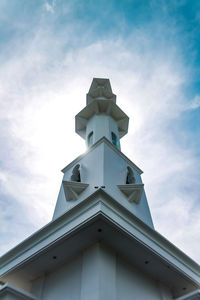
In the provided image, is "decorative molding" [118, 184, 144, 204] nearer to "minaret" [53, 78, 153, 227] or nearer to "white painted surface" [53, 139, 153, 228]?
"minaret" [53, 78, 153, 227]

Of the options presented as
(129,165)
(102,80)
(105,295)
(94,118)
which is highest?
(102,80)

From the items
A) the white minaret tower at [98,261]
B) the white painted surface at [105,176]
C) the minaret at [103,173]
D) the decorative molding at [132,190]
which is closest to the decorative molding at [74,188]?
the minaret at [103,173]

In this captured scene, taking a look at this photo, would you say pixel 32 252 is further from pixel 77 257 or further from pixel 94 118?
pixel 94 118

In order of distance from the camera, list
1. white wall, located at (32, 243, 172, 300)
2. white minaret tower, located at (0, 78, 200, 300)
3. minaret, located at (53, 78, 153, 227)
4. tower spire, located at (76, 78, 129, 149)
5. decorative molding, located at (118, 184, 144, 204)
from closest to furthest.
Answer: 1. white wall, located at (32, 243, 172, 300)
2. white minaret tower, located at (0, 78, 200, 300)
3. minaret, located at (53, 78, 153, 227)
4. decorative molding, located at (118, 184, 144, 204)
5. tower spire, located at (76, 78, 129, 149)

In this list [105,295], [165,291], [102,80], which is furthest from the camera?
[102,80]

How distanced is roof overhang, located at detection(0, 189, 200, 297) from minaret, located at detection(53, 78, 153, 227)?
1.28 meters

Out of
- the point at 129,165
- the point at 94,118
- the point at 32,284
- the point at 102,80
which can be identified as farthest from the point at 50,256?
the point at 102,80

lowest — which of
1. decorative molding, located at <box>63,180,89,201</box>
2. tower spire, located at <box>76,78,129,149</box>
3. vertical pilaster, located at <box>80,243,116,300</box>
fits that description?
vertical pilaster, located at <box>80,243,116,300</box>

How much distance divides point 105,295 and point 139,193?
17.4ft

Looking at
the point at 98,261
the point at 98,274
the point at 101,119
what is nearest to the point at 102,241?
the point at 98,261

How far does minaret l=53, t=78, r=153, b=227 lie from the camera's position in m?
10.1

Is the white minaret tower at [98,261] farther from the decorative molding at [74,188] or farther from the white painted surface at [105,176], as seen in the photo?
the decorative molding at [74,188]

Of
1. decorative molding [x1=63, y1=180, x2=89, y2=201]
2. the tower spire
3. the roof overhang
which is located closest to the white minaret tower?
the roof overhang

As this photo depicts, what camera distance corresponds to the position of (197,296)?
6.84m
